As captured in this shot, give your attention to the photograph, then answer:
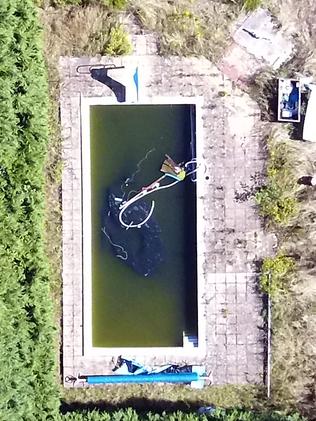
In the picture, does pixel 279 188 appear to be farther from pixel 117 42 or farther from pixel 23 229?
pixel 23 229

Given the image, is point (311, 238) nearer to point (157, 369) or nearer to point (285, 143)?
point (285, 143)

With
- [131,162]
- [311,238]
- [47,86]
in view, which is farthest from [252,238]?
[47,86]

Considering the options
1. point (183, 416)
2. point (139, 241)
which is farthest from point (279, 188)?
point (183, 416)

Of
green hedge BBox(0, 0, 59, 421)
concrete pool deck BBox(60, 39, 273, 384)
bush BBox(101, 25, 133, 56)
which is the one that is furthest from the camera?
concrete pool deck BBox(60, 39, 273, 384)

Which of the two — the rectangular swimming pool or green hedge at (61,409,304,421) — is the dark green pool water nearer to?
the rectangular swimming pool

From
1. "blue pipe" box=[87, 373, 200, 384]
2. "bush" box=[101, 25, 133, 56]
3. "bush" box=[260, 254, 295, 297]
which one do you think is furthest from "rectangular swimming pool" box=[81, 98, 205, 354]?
"bush" box=[260, 254, 295, 297]
